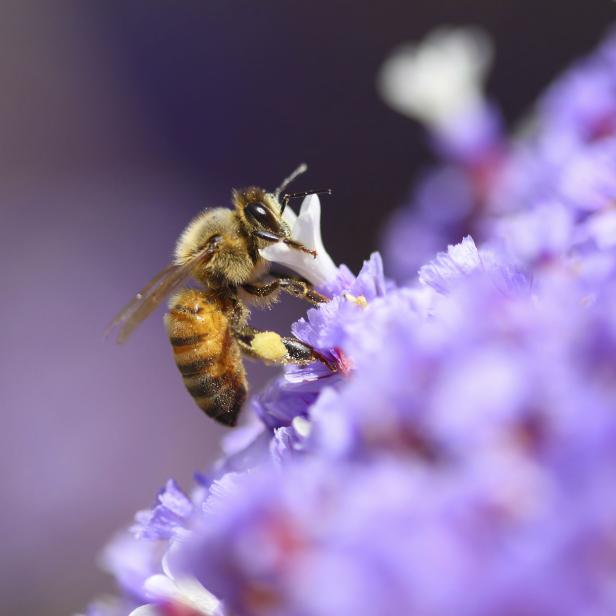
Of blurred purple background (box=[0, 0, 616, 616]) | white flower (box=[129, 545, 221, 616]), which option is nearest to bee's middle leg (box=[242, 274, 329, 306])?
white flower (box=[129, 545, 221, 616])

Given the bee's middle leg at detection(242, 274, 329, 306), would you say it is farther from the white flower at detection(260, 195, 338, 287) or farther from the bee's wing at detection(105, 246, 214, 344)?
the bee's wing at detection(105, 246, 214, 344)

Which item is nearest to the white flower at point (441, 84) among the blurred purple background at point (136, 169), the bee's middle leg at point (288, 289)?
the bee's middle leg at point (288, 289)

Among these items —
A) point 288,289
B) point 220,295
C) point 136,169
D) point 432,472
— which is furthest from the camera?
point 136,169

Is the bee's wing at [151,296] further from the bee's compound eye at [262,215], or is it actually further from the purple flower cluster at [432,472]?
the purple flower cluster at [432,472]

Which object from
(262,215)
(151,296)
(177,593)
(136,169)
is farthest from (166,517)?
(136,169)

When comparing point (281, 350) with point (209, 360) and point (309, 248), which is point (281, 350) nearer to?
point (309, 248)

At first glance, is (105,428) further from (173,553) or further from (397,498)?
(397,498)

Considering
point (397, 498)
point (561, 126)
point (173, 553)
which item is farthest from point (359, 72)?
point (397, 498)

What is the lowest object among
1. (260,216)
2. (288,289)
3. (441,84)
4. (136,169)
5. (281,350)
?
(281,350)
